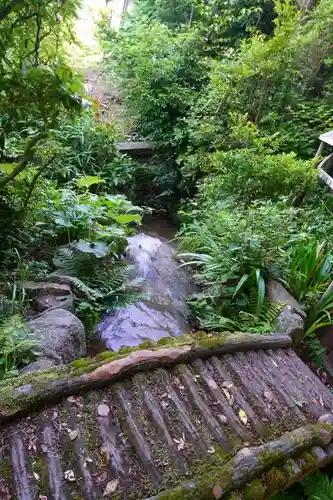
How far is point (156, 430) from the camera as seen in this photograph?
1.64m

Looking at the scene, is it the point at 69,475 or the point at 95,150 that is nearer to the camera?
the point at 69,475

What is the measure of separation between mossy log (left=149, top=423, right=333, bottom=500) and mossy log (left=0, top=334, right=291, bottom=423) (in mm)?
547

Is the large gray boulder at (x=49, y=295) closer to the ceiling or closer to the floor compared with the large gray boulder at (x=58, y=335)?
closer to the floor

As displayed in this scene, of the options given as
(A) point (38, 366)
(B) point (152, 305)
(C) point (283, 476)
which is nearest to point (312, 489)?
(C) point (283, 476)

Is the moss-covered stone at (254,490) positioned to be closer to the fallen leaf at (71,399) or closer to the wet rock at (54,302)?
the fallen leaf at (71,399)

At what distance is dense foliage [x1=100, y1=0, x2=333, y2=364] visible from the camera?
3.84 metres

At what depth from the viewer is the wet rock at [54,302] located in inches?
122

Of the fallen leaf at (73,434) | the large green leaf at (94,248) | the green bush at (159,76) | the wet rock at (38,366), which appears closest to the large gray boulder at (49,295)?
the large green leaf at (94,248)

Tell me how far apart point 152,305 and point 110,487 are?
8.86ft

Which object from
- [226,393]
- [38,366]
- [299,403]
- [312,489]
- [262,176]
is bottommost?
[312,489]

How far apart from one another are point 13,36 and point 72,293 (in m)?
2.06

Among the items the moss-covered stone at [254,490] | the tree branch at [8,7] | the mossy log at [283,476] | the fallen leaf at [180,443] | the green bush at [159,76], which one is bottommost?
the mossy log at [283,476]

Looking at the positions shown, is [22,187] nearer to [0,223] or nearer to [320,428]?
[0,223]

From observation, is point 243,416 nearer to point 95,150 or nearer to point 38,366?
point 38,366
